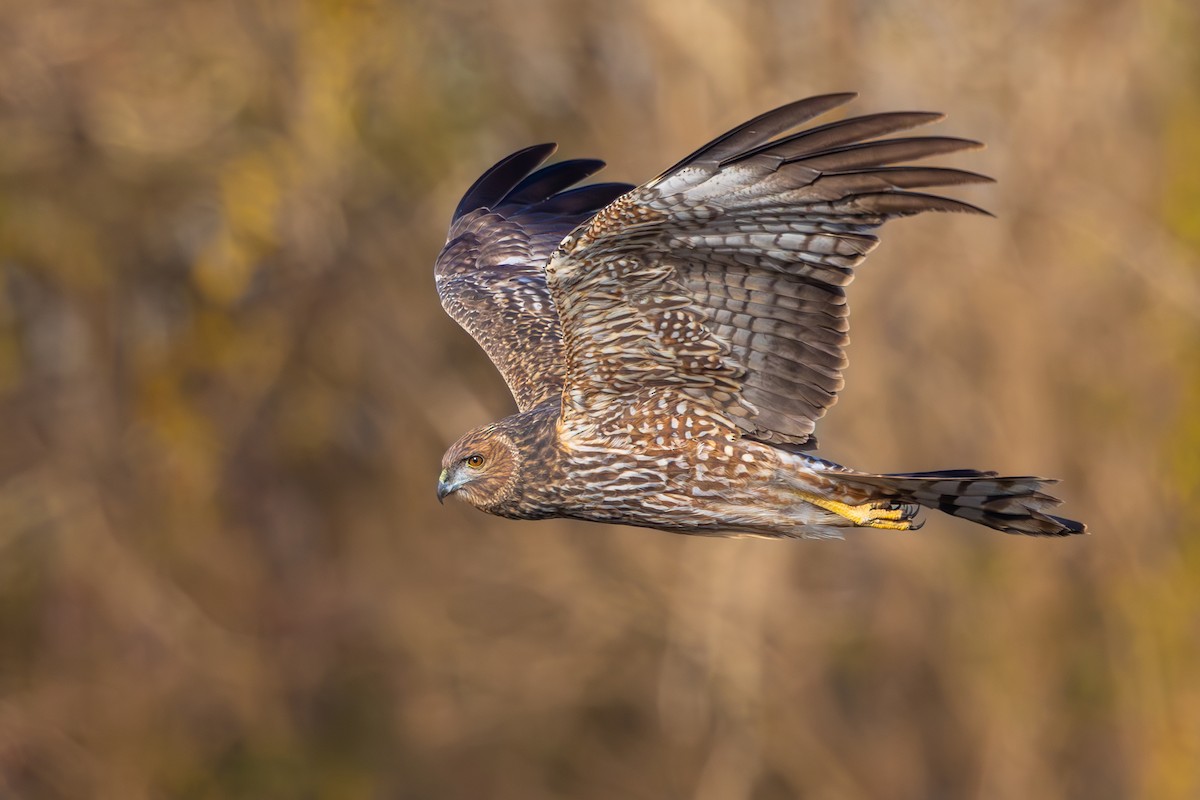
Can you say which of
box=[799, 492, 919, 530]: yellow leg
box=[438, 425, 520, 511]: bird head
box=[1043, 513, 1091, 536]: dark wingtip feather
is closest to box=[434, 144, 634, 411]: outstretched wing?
box=[438, 425, 520, 511]: bird head

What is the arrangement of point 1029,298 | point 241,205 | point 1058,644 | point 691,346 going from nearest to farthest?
point 691,346
point 241,205
point 1029,298
point 1058,644

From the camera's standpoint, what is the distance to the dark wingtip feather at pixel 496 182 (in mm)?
10898

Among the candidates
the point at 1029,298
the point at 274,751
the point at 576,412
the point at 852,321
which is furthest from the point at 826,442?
the point at 576,412

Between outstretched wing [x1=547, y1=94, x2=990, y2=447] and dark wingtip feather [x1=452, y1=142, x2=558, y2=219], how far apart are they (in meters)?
2.49

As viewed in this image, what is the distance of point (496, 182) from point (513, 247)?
504 millimetres

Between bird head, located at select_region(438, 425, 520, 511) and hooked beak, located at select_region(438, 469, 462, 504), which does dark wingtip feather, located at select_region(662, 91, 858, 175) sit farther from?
hooked beak, located at select_region(438, 469, 462, 504)

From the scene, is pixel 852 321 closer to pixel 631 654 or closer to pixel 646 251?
pixel 631 654

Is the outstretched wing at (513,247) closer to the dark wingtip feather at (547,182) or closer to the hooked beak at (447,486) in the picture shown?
the dark wingtip feather at (547,182)

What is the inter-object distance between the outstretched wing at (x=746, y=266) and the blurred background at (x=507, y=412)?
39.5 ft

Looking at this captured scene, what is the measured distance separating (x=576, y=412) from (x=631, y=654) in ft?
50.2

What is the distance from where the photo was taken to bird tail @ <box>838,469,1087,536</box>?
799 cm

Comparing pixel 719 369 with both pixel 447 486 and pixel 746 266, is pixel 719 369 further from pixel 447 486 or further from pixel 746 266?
pixel 447 486

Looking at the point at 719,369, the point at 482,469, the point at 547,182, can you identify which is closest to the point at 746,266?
the point at 719,369

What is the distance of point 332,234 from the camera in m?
22.0
